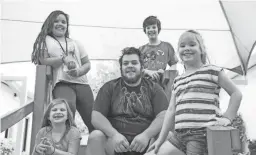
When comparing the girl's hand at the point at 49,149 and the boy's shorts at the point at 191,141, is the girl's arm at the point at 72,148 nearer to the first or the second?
the girl's hand at the point at 49,149

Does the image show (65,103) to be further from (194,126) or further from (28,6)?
(28,6)

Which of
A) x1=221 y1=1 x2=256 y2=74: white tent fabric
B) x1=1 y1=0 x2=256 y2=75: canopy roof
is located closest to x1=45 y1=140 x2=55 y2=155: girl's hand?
x1=1 y1=0 x2=256 y2=75: canopy roof

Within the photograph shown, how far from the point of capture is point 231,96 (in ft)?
3.55

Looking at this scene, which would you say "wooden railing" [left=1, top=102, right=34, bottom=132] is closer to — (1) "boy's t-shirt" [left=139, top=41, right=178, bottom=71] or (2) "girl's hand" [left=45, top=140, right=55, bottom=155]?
(2) "girl's hand" [left=45, top=140, right=55, bottom=155]

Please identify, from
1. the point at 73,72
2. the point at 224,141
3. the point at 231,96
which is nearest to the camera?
the point at 224,141

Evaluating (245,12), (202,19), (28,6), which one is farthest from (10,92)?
(245,12)

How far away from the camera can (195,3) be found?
320 cm

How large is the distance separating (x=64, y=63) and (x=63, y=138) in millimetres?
448

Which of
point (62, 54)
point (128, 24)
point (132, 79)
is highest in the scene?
point (128, 24)

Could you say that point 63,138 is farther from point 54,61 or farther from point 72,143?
point 54,61

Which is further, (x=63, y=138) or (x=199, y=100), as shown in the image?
(x=63, y=138)

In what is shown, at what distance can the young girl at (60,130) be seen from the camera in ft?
4.40

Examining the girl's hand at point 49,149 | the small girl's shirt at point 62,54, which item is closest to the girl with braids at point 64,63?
the small girl's shirt at point 62,54

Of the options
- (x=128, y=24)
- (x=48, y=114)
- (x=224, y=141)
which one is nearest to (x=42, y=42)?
(x=48, y=114)
